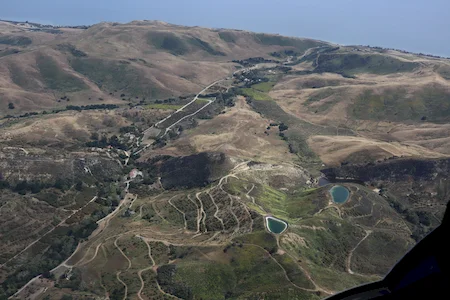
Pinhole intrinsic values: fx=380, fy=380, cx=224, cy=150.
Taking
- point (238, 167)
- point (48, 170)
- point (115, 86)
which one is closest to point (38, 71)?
point (115, 86)

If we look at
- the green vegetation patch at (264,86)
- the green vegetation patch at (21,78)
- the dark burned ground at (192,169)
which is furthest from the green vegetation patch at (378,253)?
the green vegetation patch at (21,78)

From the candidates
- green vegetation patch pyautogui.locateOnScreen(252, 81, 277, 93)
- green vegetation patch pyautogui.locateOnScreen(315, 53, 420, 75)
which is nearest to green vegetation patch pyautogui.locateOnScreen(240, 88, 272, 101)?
green vegetation patch pyautogui.locateOnScreen(252, 81, 277, 93)

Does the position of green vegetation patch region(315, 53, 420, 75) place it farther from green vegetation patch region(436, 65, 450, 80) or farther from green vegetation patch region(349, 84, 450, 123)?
green vegetation patch region(349, 84, 450, 123)

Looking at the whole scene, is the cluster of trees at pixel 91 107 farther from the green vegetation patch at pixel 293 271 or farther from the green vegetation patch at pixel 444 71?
the green vegetation patch at pixel 444 71

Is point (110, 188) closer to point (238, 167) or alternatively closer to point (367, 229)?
point (238, 167)

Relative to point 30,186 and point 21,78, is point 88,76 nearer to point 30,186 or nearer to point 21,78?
point 21,78

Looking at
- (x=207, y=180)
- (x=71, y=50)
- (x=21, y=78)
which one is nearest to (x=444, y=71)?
(x=207, y=180)
